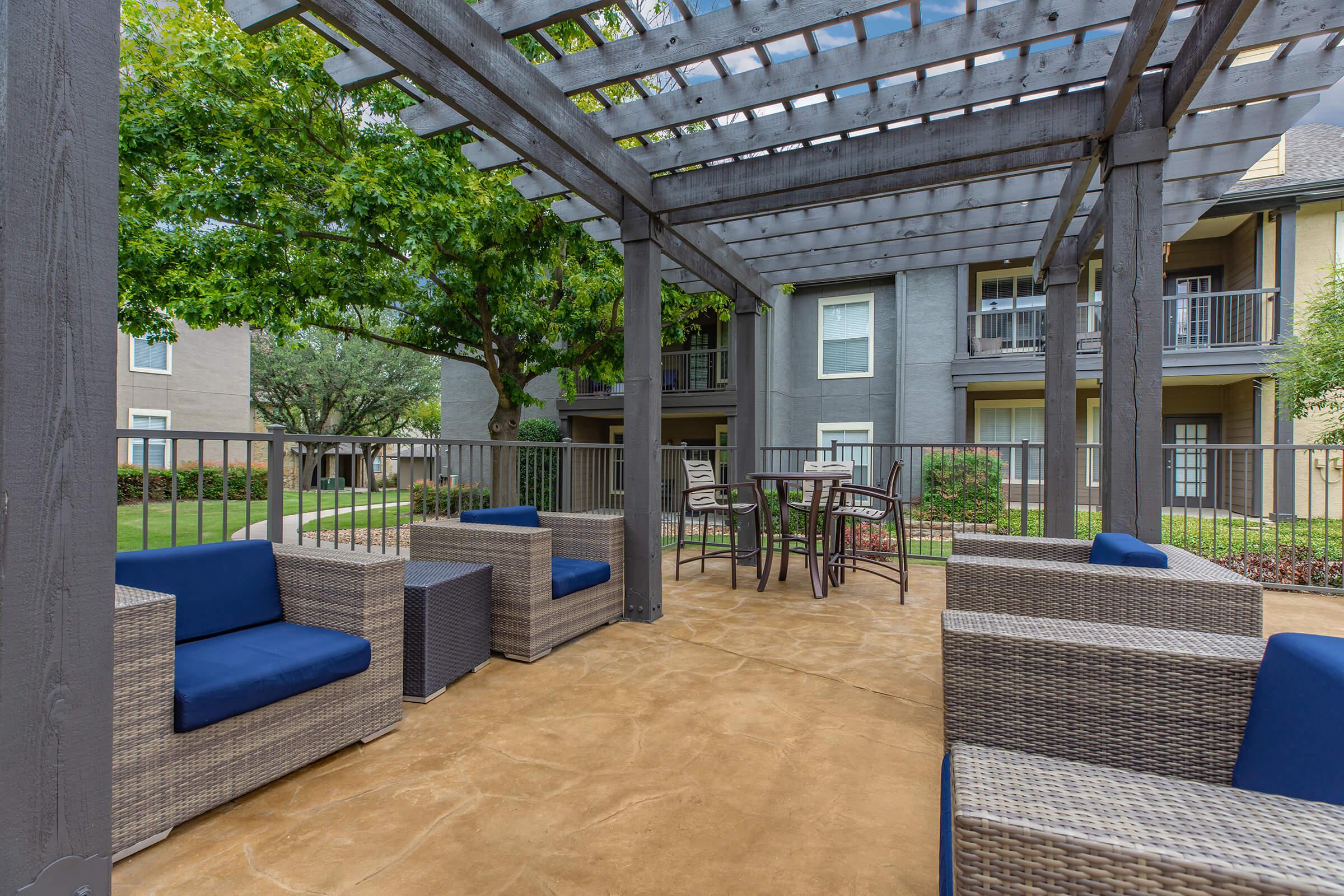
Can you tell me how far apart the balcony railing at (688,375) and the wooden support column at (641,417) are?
7954mm

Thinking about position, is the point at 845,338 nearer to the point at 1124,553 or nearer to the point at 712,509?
the point at 712,509

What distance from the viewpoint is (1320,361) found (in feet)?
23.0

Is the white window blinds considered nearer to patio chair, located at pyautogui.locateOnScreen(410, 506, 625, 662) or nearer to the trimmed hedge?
patio chair, located at pyautogui.locateOnScreen(410, 506, 625, 662)

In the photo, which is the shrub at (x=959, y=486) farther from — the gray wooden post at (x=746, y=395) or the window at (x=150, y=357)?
the window at (x=150, y=357)

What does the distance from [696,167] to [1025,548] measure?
10.1ft

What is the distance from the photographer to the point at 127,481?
1177 centimetres

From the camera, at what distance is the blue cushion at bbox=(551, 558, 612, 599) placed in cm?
337

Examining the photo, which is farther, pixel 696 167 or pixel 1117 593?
pixel 696 167

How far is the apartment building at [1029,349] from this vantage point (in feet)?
29.2

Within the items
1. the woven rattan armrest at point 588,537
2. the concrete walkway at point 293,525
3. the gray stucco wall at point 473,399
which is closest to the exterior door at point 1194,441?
the woven rattan armrest at point 588,537

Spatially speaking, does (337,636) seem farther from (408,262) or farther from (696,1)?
(408,262)

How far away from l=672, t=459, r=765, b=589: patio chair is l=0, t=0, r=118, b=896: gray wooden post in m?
3.99

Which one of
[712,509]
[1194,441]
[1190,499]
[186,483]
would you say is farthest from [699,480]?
[186,483]

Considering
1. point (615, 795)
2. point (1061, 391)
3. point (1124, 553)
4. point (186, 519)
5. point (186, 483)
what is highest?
point (1061, 391)
